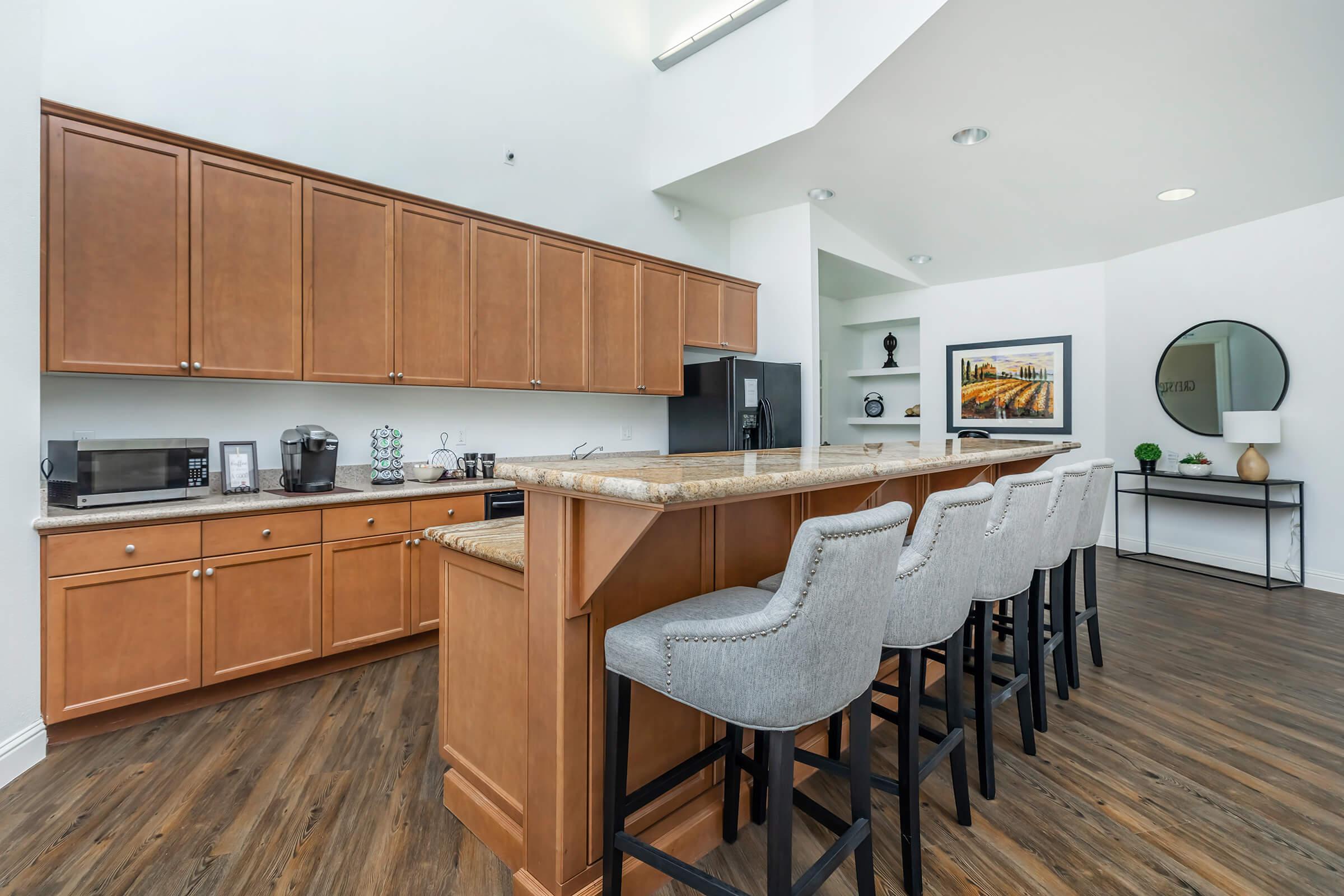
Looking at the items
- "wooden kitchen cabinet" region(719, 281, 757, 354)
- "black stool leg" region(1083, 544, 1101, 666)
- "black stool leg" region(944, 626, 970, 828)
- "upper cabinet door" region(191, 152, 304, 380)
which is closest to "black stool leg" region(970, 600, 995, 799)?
"black stool leg" region(944, 626, 970, 828)

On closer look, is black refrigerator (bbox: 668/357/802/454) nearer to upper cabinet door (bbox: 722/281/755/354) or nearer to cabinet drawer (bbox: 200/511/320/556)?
upper cabinet door (bbox: 722/281/755/354)

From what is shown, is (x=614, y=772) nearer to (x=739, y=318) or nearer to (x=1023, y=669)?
(x=1023, y=669)

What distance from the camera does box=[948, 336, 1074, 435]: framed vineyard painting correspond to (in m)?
5.76

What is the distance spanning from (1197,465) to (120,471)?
6713 millimetres

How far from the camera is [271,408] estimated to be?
305cm

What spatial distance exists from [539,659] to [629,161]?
4.21m

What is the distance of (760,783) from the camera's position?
5.42 ft

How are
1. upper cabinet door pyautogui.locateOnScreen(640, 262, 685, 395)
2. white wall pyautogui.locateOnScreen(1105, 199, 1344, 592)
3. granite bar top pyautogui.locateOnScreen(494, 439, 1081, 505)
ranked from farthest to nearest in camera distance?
upper cabinet door pyautogui.locateOnScreen(640, 262, 685, 395) < white wall pyautogui.locateOnScreen(1105, 199, 1344, 592) < granite bar top pyautogui.locateOnScreen(494, 439, 1081, 505)

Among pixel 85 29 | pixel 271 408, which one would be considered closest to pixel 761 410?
pixel 271 408

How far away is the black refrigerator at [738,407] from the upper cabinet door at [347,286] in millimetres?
2178

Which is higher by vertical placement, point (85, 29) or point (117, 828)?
point (85, 29)

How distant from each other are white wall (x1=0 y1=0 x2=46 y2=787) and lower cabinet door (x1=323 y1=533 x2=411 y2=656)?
3.01ft

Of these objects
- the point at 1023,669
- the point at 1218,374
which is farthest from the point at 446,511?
the point at 1218,374

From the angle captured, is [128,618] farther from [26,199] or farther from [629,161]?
[629,161]
